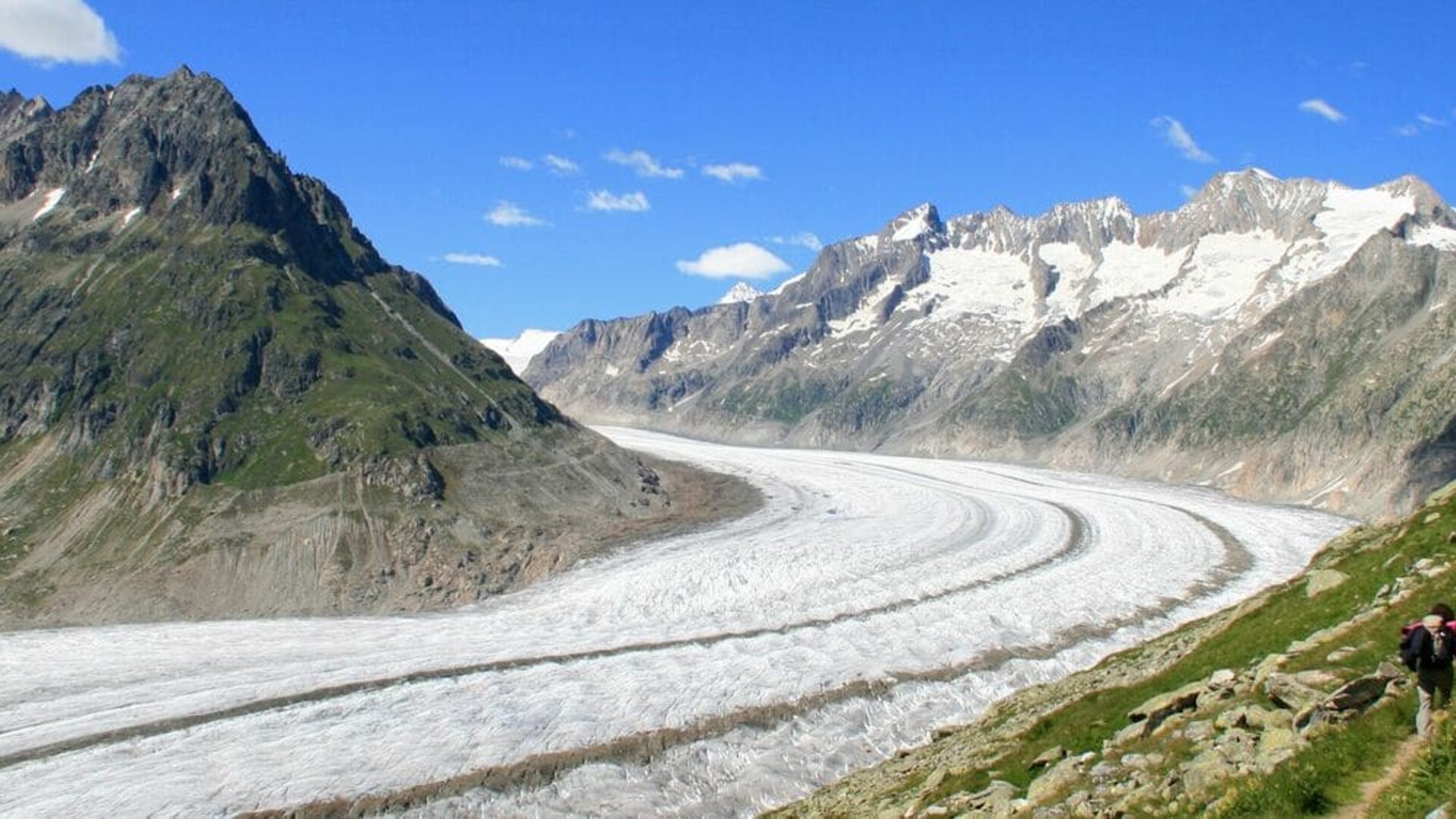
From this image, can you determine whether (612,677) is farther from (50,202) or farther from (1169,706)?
(50,202)

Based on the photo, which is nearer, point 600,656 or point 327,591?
point 600,656

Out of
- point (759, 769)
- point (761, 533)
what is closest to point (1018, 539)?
point (761, 533)

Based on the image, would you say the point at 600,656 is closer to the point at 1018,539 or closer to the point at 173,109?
the point at 1018,539

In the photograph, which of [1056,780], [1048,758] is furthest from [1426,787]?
[1048,758]

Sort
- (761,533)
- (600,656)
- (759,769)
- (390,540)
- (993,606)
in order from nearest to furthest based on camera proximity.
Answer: (759,769), (600,656), (993,606), (390,540), (761,533)

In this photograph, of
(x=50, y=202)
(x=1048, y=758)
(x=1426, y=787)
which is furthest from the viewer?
(x=50, y=202)

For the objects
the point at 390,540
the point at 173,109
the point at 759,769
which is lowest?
the point at 759,769

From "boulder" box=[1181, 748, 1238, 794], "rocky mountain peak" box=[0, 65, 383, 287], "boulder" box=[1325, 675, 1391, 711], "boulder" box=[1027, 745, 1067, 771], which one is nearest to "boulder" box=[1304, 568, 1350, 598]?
"boulder" box=[1027, 745, 1067, 771]

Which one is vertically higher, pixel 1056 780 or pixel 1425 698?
pixel 1425 698
